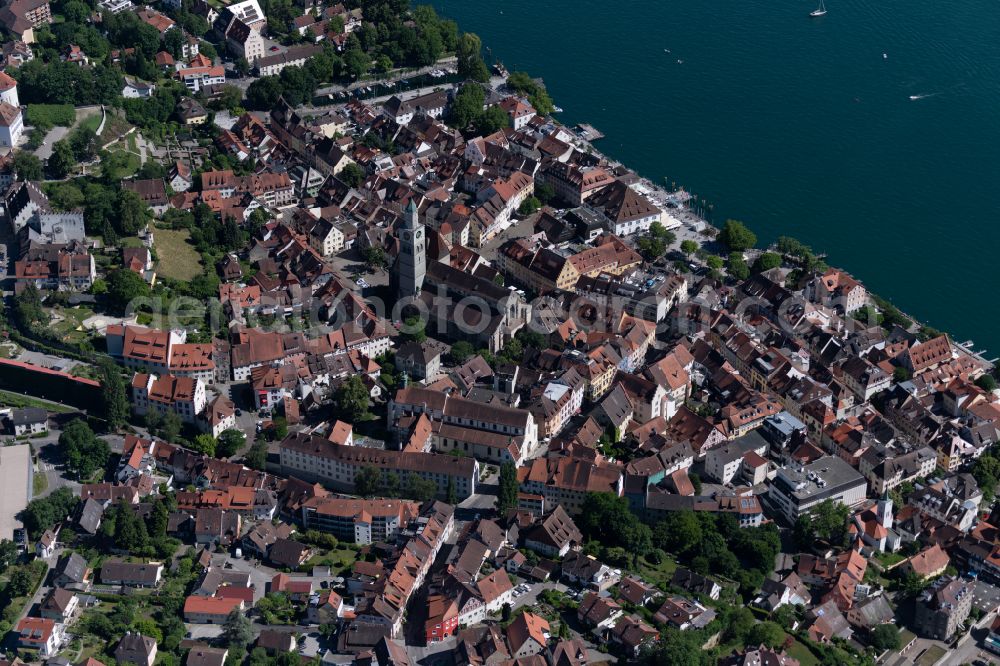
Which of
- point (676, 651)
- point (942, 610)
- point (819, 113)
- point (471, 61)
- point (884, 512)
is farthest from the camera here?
point (819, 113)

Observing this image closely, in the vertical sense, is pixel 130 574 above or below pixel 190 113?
below

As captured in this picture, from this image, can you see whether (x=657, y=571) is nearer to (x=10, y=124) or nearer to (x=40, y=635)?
(x=40, y=635)

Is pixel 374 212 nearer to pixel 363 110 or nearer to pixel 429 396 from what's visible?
pixel 363 110

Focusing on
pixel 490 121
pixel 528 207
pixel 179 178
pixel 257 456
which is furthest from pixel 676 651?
pixel 490 121

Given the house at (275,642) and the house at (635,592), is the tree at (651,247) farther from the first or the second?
the house at (275,642)

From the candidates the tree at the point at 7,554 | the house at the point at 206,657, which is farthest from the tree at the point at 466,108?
the house at the point at 206,657

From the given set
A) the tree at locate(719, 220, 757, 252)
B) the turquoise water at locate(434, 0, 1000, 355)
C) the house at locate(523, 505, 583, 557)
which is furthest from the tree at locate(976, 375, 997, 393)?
the house at locate(523, 505, 583, 557)

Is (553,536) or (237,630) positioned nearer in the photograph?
(237,630)
